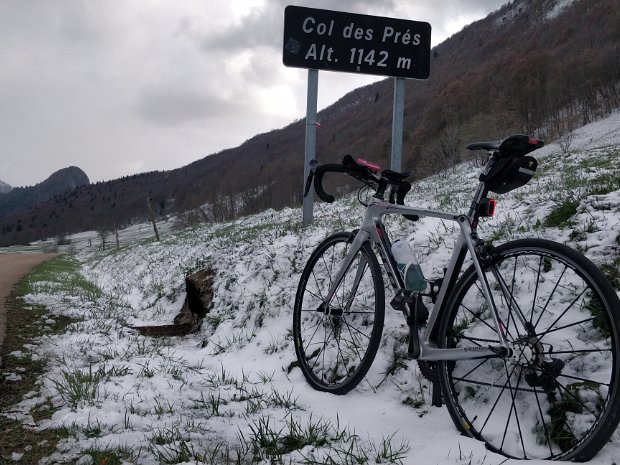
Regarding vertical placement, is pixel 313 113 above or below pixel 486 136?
below

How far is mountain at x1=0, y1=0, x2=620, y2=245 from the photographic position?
180 feet

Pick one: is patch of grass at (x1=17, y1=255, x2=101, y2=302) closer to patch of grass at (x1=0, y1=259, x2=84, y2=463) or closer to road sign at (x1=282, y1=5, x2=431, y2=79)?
patch of grass at (x1=0, y1=259, x2=84, y2=463)

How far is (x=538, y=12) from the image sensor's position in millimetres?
122688

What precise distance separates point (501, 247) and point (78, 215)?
208951 millimetres

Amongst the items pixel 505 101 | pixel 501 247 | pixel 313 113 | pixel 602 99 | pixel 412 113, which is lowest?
pixel 501 247

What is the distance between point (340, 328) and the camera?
3666 mm

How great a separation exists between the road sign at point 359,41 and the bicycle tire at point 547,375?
5364 mm

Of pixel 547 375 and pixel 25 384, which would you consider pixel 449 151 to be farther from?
pixel 25 384

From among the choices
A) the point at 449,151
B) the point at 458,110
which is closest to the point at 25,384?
the point at 449,151

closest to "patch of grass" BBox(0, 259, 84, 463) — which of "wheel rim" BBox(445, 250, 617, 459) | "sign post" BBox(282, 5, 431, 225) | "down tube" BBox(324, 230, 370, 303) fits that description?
"down tube" BBox(324, 230, 370, 303)

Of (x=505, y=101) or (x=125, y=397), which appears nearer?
(x=125, y=397)

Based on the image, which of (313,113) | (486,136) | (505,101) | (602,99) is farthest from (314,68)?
(505,101)

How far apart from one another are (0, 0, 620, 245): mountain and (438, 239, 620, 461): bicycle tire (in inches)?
1920

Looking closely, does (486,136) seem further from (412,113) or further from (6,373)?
(6,373)
